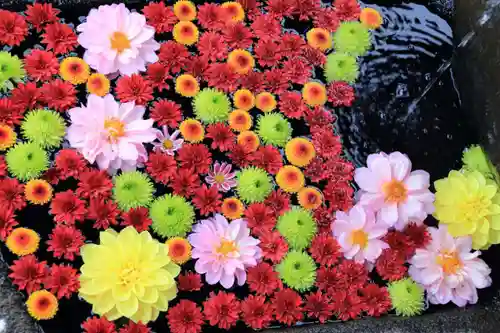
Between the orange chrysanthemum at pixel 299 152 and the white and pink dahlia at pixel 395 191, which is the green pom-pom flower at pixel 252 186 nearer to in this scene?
the orange chrysanthemum at pixel 299 152

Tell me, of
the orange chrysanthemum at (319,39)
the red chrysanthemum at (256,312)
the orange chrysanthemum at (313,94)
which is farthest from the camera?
the orange chrysanthemum at (319,39)

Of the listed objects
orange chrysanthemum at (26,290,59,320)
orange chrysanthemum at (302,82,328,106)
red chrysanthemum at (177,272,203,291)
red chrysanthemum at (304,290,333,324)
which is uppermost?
orange chrysanthemum at (302,82,328,106)

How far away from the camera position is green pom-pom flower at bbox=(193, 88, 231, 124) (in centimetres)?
249

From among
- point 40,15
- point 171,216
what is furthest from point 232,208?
point 40,15

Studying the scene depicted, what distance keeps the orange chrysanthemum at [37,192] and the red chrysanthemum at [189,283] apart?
20.6 inches

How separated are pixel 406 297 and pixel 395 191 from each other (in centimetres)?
37

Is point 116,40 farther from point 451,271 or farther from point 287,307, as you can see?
point 451,271

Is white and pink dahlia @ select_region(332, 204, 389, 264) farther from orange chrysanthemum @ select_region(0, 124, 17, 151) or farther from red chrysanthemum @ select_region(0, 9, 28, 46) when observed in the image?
red chrysanthemum @ select_region(0, 9, 28, 46)

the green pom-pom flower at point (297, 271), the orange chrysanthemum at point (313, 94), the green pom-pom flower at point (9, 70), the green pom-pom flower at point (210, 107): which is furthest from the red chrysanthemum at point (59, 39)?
the green pom-pom flower at point (297, 271)

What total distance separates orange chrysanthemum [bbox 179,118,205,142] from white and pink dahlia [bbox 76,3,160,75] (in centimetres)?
30

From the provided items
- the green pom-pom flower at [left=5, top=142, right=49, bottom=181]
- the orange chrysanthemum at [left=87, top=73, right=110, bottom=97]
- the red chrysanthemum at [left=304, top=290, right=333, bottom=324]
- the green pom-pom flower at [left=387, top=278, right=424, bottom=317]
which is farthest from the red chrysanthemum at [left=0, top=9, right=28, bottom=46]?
the green pom-pom flower at [left=387, top=278, right=424, bottom=317]

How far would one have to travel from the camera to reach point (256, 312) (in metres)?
2.18

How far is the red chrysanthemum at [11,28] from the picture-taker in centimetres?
252

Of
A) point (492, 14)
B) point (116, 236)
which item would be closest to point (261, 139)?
point (116, 236)
